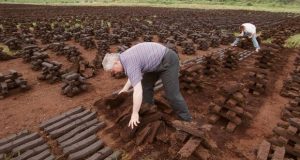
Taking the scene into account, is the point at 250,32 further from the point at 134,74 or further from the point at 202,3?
the point at 202,3

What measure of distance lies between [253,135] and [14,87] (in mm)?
6083

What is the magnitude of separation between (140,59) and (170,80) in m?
0.76

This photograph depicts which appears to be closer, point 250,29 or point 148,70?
point 148,70

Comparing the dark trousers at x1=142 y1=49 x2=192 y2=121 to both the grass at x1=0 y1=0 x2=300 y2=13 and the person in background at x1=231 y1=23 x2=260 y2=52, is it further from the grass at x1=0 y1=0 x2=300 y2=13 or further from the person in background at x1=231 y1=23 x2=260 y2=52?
the grass at x1=0 y1=0 x2=300 y2=13

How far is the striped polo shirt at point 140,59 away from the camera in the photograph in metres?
4.07

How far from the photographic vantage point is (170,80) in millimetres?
4770

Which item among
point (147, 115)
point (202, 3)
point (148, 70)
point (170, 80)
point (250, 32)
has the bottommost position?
point (202, 3)

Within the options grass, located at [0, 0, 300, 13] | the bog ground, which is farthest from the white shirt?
grass, located at [0, 0, 300, 13]

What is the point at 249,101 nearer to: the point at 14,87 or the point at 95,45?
the point at 14,87

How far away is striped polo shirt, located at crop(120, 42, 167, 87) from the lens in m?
4.07

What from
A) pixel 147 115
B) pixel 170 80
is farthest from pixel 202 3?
pixel 147 115

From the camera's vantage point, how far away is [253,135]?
213 inches

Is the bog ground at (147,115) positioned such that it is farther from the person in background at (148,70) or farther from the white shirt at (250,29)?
→ the white shirt at (250,29)

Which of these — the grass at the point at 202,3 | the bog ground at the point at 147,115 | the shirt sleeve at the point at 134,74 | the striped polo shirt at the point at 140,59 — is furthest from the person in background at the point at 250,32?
the grass at the point at 202,3
